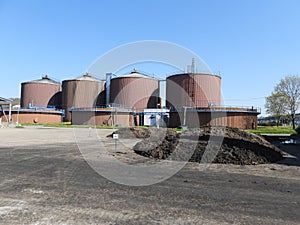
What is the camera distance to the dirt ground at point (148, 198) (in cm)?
447

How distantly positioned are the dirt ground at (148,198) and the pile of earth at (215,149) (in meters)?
2.68

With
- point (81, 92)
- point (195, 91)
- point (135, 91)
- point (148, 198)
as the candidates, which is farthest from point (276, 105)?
point (148, 198)

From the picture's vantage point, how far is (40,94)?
73.2m

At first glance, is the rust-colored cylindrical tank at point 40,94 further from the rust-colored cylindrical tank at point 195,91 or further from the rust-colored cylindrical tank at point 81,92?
the rust-colored cylindrical tank at point 195,91

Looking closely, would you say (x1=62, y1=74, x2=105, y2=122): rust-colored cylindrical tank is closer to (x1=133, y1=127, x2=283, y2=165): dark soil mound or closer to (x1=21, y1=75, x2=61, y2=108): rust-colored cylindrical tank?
(x1=21, y1=75, x2=61, y2=108): rust-colored cylindrical tank

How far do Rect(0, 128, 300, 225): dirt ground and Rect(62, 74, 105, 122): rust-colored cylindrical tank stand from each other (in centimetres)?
5833

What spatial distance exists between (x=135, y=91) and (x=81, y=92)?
54.4ft

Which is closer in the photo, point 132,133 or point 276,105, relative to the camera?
point 132,133

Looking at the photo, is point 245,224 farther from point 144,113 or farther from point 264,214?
point 144,113

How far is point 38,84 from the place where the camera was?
73.3 metres

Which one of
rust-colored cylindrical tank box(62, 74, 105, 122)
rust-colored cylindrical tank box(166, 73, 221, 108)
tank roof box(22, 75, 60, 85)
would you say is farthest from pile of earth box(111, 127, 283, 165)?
tank roof box(22, 75, 60, 85)

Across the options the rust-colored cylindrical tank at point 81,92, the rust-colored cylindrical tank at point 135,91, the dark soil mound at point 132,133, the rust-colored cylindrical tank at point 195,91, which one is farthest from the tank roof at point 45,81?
the dark soil mound at point 132,133

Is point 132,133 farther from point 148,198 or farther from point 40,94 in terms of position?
point 40,94

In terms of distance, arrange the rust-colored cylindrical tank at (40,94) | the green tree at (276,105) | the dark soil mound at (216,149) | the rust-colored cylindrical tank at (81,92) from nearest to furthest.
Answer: the dark soil mound at (216,149) → the green tree at (276,105) → the rust-colored cylindrical tank at (81,92) → the rust-colored cylindrical tank at (40,94)
